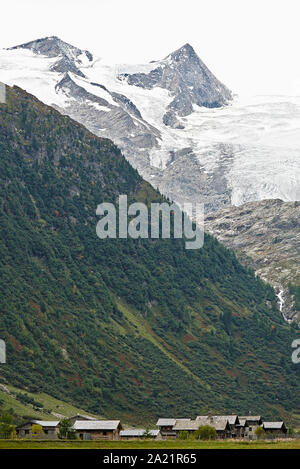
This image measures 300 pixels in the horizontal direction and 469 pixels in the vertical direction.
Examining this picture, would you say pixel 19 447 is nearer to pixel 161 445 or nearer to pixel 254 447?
pixel 161 445
